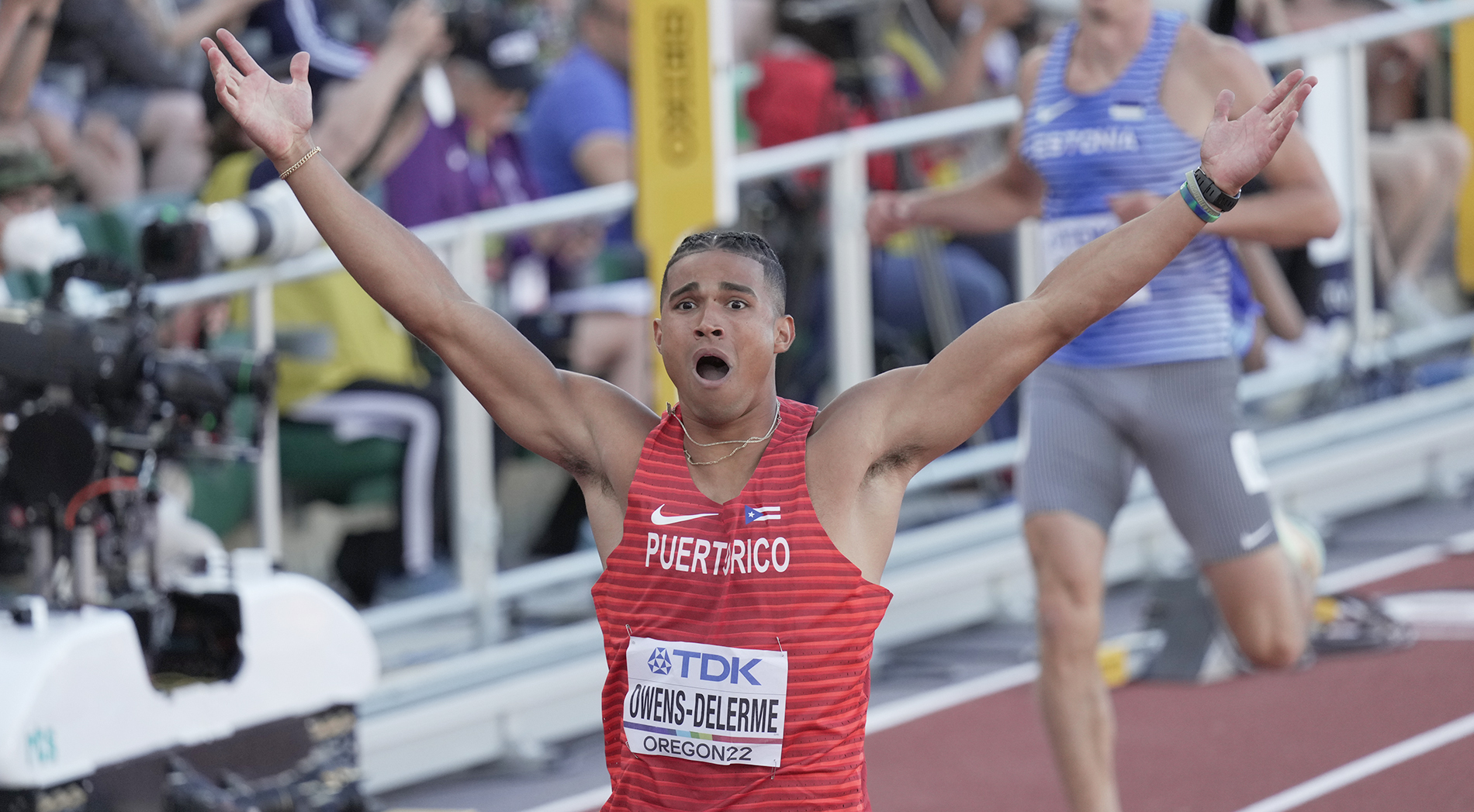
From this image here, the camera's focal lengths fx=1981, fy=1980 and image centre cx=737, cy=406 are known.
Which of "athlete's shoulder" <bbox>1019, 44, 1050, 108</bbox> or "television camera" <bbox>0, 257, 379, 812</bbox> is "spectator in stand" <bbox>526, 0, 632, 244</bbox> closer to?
"athlete's shoulder" <bbox>1019, 44, 1050, 108</bbox>

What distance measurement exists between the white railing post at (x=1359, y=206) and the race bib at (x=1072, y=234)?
4343mm

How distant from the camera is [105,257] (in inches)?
192

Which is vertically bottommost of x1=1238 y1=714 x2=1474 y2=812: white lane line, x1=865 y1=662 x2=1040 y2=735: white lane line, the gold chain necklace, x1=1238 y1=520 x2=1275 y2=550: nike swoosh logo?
x1=1238 y1=714 x2=1474 y2=812: white lane line

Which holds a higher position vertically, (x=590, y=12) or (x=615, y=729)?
(x=590, y=12)

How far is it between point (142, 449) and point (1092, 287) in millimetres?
2647

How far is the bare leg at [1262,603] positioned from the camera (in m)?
5.17

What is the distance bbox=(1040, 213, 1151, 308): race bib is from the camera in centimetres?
516

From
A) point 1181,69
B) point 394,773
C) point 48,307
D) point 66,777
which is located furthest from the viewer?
point 394,773

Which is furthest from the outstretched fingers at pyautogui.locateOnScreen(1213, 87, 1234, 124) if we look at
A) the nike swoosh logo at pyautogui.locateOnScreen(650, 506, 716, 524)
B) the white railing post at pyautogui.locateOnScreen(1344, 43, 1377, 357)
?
the white railing post at pyautogui.locateOnScreen(1344, 43, 1377, 357)

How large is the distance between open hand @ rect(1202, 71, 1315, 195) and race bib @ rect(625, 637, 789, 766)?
104 centimetres

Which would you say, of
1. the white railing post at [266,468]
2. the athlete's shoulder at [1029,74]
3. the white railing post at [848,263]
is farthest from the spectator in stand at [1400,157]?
the white railing post at [266,468]

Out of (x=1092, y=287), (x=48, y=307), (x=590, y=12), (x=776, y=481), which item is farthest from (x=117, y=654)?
(x=590, y=12)

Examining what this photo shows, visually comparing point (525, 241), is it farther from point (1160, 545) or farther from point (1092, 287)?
point (1092, 287)

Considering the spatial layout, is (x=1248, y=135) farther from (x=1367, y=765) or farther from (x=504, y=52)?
(x=504, y=52)
